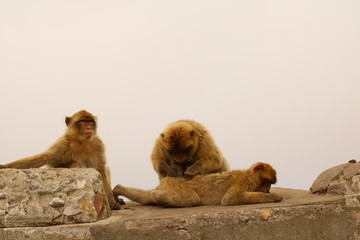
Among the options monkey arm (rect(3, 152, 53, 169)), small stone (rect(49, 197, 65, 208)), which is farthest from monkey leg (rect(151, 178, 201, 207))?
monkey arm (rect(3, 152, 53, 169))

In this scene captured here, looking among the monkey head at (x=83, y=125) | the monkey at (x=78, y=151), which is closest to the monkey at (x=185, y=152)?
→ the monkey at (x=78, y=151)

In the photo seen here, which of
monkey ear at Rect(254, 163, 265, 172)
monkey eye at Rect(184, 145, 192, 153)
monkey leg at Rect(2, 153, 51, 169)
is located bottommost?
monkey ear at Rect(254, 163, 265, 172)

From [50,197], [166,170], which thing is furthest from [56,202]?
[166,170]

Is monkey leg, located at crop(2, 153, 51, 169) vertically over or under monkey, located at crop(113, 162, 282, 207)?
over

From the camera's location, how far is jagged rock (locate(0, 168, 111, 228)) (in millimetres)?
5871

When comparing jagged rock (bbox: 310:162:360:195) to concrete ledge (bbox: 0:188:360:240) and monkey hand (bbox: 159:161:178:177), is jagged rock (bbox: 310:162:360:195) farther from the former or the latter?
monkey hand (bbox: 159:161:178:177)

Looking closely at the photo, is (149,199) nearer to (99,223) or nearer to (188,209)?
(188,209)

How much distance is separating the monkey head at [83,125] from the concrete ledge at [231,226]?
6.36 feet

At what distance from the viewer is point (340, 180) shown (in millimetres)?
6867

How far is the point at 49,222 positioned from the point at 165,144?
232 centimetres

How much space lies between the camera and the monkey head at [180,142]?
750 cm

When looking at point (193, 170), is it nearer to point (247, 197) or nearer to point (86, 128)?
point (247, 197)

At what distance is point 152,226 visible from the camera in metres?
5.64

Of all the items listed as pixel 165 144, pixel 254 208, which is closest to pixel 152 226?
pixel 254 208
